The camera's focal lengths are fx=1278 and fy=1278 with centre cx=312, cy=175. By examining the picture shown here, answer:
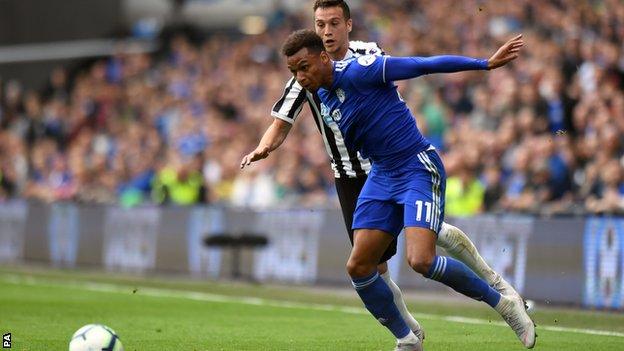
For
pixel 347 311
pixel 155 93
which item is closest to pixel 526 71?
pixel 347 311

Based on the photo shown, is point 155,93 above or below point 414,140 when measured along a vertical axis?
above

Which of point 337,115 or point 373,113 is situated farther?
point 337,115

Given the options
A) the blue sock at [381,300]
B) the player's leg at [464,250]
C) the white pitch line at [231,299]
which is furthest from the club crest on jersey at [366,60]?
the white pitch line at [231,299]

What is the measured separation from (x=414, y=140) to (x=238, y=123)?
47.4ft

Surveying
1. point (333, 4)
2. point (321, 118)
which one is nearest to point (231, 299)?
point (321, 118)

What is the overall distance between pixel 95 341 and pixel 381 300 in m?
2.17

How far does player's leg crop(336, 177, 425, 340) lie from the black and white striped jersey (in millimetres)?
130

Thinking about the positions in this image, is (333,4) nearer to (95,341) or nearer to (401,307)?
(401,307)

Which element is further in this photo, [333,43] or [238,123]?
[238,123]

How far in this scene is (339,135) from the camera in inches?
389

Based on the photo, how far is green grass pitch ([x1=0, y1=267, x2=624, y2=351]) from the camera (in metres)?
10.6

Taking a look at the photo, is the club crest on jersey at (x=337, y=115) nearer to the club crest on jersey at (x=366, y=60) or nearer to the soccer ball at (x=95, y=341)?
the club crest on jersey at (x=366, y=60)

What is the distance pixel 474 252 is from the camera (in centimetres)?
1018

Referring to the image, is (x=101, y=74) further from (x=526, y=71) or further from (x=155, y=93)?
(x=526, y=71)
